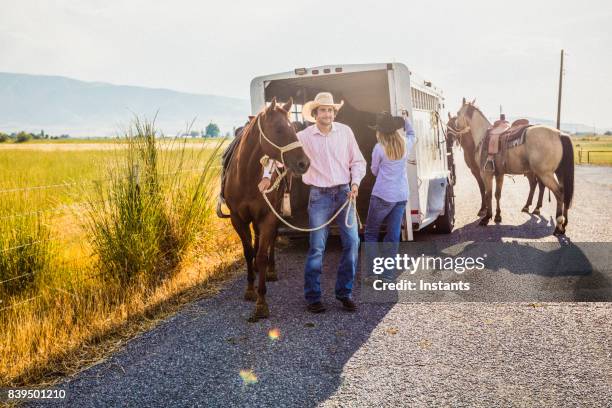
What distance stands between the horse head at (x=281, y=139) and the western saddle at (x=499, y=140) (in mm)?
6399

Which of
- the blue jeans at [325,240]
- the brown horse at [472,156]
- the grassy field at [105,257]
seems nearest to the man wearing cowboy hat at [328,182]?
the blue jeans at [325,240]

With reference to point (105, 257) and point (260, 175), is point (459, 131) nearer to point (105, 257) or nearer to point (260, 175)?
point (260, 175)

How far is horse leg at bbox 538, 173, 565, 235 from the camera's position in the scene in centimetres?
862

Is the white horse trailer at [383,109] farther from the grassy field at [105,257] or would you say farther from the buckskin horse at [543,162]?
the grassy field at [105,257]

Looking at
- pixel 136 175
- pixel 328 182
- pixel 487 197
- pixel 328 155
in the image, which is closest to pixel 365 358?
pixel 328 182

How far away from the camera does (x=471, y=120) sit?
1117cm

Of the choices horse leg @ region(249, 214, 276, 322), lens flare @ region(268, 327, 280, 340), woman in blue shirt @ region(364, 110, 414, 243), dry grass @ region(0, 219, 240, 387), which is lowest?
lens flare @ region(268, 327, 280, 340)

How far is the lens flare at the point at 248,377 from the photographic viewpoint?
3711 mm

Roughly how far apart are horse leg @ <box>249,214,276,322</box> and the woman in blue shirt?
3.88 ft

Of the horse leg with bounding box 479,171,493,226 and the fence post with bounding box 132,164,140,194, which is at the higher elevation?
the fence post with bounding box 132,164,140,194

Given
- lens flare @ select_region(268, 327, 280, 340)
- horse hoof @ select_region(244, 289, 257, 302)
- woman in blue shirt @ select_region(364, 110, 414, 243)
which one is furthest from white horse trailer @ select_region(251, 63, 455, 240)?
lens flare @ select_region(268, 327, 280, 340)

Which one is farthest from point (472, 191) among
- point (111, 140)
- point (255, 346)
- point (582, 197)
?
point (255, 346)

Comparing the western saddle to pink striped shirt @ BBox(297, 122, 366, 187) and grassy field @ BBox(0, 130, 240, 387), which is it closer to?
grassy field @ BBox(0, 130, 240, 387)

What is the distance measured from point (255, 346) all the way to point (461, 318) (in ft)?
6.36
